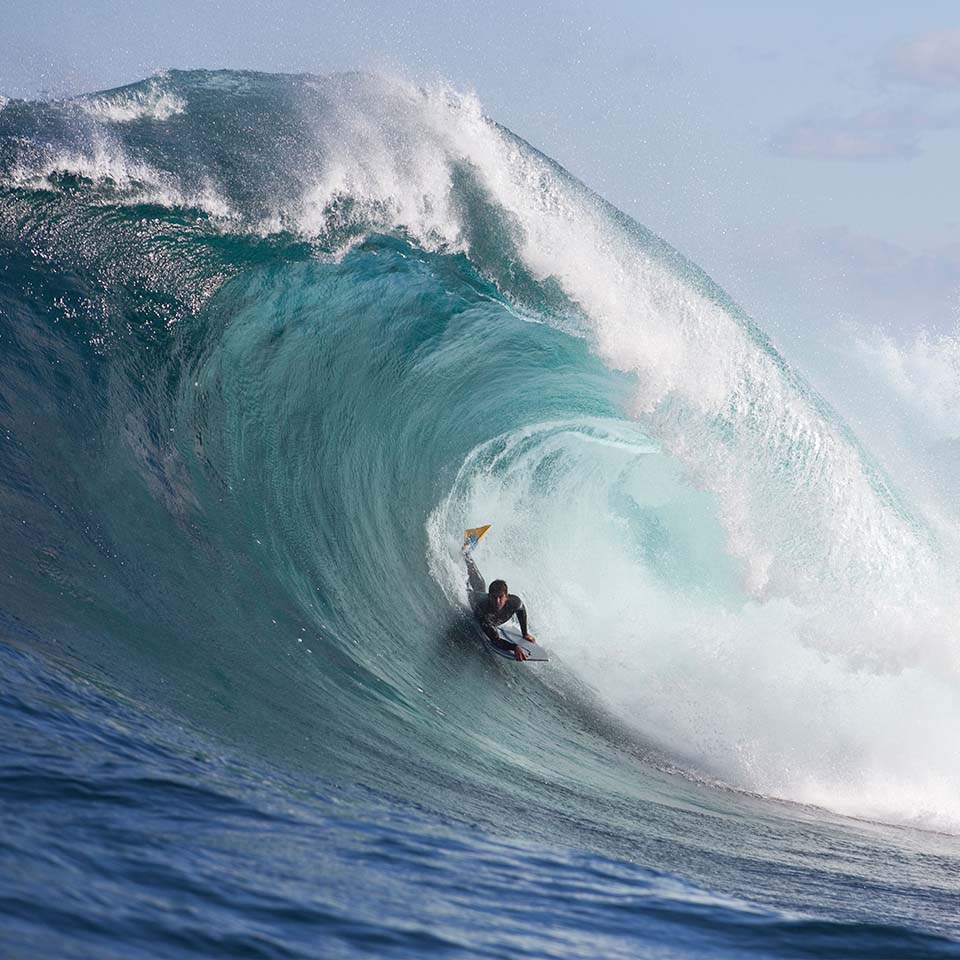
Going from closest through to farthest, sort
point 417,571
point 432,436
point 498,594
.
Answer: point 498,594, point 417,571, point 432,436

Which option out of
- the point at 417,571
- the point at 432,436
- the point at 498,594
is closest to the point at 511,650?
the point at 498,594

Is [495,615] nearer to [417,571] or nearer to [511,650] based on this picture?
[511,650]

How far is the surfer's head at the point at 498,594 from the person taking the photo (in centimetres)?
932

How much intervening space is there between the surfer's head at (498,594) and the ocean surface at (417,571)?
442 millimetres

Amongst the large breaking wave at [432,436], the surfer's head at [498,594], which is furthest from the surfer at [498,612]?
the large breaking wave at [432,436]

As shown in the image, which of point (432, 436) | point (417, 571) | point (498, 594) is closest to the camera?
point (498, 594)

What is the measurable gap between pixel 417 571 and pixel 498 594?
45.0 inches

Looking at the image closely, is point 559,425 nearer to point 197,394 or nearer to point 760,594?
point 760,594

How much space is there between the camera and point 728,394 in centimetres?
1060

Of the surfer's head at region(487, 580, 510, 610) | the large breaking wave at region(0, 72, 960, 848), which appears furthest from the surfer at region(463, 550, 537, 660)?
the large breaking wave at region(0, 72, 960, 848)

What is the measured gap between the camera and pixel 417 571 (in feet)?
33.4

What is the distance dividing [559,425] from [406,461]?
258cm

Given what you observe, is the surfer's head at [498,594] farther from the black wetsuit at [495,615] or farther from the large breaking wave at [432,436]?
the large breaking wave at [432,436]

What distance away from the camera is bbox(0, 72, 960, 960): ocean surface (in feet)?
12.6
